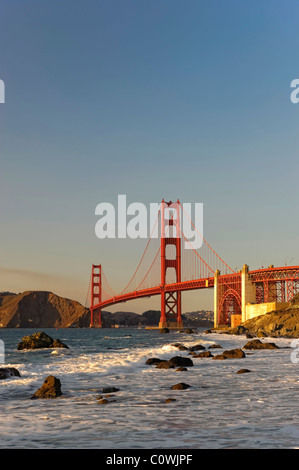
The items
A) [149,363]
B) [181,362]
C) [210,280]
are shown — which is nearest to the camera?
[181,362]

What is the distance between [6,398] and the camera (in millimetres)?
13688

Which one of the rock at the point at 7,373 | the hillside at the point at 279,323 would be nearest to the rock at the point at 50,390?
the rock at the point at 7,373

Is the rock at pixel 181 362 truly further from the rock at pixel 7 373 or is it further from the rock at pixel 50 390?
the rock at pixel 50 390

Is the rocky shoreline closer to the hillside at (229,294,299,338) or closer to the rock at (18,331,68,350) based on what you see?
the rock at (18,331,68,350)

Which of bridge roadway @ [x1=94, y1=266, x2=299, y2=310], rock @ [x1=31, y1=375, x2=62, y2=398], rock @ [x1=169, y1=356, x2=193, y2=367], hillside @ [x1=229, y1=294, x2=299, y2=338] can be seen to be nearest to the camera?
rock @ [x1=31, y1=375, x2=62, y2=398]

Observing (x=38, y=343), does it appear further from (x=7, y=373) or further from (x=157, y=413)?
(x=157, y=413)

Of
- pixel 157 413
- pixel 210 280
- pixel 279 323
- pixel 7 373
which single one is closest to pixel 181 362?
pixel 7 373

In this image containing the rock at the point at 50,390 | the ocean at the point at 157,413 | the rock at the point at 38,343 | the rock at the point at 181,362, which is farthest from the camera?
the rock at the point at 38,343

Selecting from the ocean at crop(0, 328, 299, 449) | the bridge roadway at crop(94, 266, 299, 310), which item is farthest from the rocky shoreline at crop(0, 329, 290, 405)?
the bridge roadway at crop(94, 266, 299, 310)

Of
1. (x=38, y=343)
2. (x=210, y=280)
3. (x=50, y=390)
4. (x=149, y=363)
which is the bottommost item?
(x=38, y=343)

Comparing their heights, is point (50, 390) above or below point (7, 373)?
above

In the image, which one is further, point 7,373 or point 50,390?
point 7,373

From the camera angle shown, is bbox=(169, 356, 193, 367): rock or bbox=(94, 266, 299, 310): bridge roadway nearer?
bbox=(169, 356, 193, 367): rock
